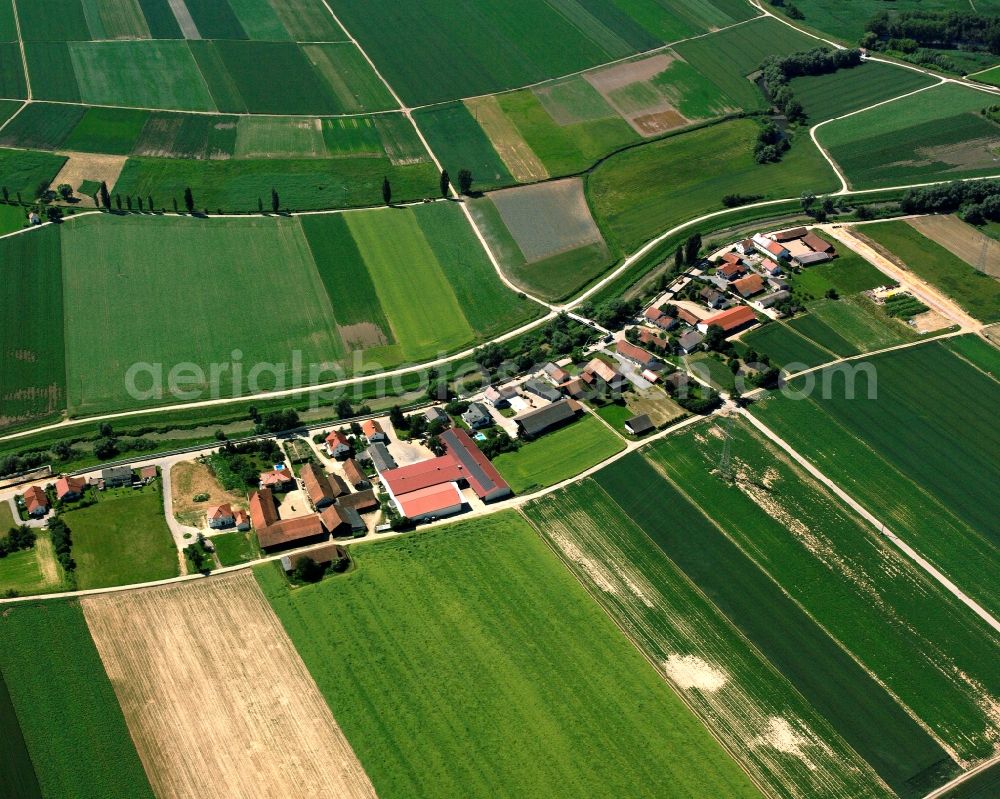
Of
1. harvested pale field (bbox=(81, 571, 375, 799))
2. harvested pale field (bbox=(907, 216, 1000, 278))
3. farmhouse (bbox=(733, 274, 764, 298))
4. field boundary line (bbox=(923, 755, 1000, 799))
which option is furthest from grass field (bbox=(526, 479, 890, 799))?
harvested pale field (bbox=(907, 216, 1000, 278))

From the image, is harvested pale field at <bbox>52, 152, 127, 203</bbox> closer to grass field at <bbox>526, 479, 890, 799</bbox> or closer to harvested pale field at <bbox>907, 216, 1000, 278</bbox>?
grass field at <bbox>526, 479, 890, 799</bbox>

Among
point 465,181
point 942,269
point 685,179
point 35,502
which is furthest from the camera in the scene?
point 685,179

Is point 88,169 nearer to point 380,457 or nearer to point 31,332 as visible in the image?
point 31,332

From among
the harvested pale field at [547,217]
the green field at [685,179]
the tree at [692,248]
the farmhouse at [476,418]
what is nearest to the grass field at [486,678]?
the farmhouse at [476,418]

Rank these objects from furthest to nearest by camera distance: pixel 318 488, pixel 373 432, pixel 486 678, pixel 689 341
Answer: pixel 689 341 → pixel 373 432 → pixel 318 488 → pixel 486 678

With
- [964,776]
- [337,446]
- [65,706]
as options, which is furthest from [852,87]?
[65,706]

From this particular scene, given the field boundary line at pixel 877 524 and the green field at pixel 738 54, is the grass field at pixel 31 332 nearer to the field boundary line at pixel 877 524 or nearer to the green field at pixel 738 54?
the field boundary line at pixel 877 524
